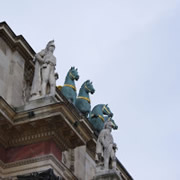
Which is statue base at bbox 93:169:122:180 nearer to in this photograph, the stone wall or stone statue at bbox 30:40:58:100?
stone statue at bbox 30:40:58:100

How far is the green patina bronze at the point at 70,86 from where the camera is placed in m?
27.8

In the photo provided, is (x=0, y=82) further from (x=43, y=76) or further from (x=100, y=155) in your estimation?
(x=100, y=155)

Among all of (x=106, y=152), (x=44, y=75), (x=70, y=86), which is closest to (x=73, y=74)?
(x=70, y=86)

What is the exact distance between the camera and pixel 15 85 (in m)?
22.7

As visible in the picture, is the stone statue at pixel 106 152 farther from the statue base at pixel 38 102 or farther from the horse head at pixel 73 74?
the horse head at pixel 73 74

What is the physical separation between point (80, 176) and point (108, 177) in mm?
4605

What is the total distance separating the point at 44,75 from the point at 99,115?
27.0 ft

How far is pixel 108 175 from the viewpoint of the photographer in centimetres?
2181

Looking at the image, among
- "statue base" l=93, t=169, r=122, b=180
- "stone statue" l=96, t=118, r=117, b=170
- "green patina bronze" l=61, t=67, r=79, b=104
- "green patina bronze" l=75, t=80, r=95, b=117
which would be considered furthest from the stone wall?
"green patina bronze" l=75, t=80, r=95, b=117

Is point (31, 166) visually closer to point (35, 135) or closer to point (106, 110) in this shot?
point (35, 135)

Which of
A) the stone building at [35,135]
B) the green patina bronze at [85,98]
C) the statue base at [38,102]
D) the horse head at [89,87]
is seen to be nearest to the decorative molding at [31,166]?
the stone building at [35,135]

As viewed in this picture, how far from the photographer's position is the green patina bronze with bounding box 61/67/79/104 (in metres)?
27.8

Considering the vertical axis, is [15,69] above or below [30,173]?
above

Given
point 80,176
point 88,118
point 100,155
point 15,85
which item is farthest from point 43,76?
point 88,118
